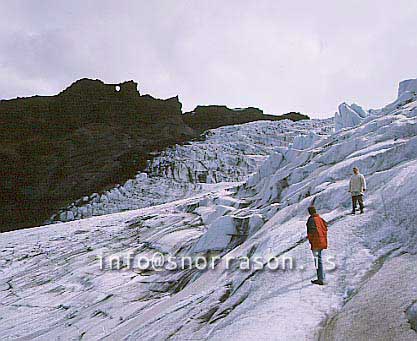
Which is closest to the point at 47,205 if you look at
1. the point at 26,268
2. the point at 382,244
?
the point at 26,268

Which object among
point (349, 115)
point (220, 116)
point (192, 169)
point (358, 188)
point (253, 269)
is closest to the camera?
point (253, 269)

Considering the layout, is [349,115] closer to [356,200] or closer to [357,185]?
[356,200]

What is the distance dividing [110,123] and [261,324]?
56.3 meters

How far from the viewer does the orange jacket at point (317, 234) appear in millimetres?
6859

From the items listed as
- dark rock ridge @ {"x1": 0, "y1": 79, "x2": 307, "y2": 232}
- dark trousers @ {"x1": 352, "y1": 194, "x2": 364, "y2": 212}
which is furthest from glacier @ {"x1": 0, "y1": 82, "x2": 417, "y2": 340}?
dark rock ridge @ {"x1": 0, "y1": 79, "x2": 307, "y2": 232}

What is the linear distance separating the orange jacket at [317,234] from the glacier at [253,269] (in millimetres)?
635

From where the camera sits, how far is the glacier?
605 cm

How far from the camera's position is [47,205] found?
45.1m

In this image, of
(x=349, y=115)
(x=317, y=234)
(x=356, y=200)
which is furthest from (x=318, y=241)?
(x=349, y=115)

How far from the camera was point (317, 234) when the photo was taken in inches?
273

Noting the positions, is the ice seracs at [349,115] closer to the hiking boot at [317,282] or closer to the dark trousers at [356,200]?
the dark trousers at [356,200]

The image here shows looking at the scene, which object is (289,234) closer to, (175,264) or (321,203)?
(321,203)

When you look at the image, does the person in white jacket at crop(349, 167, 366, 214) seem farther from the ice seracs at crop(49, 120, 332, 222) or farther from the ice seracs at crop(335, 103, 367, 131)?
the ice seracs at crop(49, 120, 332, 222)

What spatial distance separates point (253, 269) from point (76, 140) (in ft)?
160
